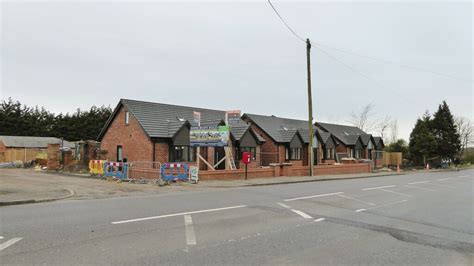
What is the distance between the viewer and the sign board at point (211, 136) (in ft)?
70.0

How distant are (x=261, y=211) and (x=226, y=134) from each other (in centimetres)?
1116

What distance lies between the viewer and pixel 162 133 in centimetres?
2747

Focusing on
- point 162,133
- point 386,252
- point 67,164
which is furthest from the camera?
point 67,164

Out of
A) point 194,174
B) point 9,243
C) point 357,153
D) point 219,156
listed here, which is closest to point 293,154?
point 219,156

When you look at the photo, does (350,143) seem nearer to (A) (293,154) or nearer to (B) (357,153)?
(B) (357,153)

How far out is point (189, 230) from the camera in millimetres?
7641

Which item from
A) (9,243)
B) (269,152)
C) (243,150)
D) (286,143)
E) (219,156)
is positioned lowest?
(9,243)

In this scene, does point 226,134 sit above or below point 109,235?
above

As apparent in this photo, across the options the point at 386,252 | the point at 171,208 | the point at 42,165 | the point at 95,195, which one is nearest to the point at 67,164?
the point at 42,165

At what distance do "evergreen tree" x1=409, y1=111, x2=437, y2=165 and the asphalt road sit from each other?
147 feet

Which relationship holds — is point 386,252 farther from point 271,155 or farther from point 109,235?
point 271,155

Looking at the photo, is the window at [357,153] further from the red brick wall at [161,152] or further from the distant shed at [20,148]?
the distant shed at [20,148]

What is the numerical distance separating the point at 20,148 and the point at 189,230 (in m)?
52.6

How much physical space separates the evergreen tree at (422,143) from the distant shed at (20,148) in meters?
49.6
